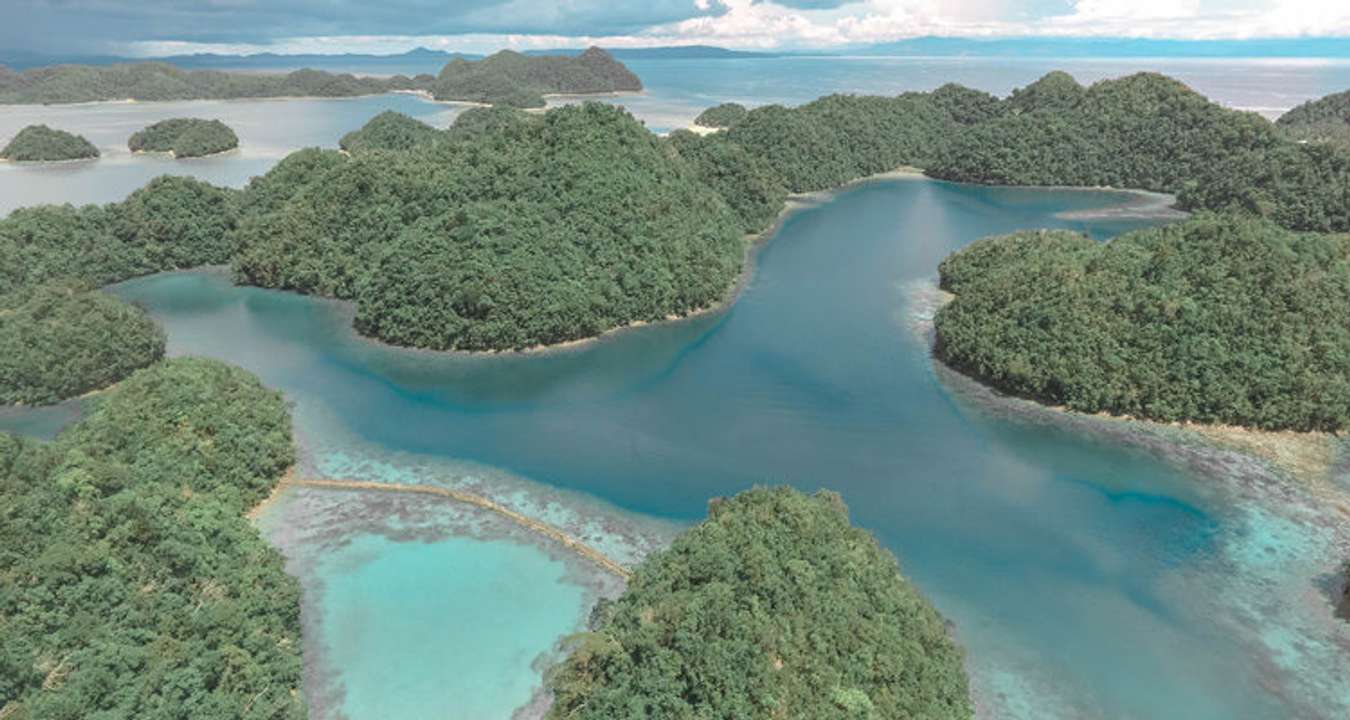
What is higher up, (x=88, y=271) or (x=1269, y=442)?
(x=88, y=271)

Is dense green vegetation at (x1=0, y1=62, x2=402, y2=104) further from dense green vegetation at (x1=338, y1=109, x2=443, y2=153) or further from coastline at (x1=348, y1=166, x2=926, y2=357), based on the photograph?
coastline at (x1=348, y1=166, x2=926, y2=357)

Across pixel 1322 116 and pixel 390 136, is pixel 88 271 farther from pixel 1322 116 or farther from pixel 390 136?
pixel 1322 116

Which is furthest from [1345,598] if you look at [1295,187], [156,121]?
[156,121]

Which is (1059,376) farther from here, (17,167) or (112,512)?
(17,167)

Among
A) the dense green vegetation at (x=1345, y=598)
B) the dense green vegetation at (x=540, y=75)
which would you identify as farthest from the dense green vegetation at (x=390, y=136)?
the dense green vegetation at (x=1345, y=598)

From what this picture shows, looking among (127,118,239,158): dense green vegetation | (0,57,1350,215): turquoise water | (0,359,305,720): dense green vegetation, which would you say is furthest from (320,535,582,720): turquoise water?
(127,118,239,158): dense green vegetation

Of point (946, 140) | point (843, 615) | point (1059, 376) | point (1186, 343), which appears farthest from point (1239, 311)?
point (946, 140)
